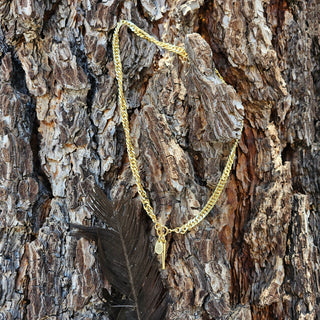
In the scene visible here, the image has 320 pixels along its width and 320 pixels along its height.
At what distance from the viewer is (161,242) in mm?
1173

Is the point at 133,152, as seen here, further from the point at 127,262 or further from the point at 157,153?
the point at 127,262

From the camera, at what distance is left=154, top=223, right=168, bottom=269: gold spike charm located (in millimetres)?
1172

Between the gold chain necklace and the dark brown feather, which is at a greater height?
the gold chain necklace

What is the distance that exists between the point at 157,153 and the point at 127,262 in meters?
0.31

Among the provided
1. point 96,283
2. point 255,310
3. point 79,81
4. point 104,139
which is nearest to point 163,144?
point 104,139

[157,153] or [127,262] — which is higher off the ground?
[157,153]

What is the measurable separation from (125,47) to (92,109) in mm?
201

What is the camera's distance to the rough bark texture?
3.89ft

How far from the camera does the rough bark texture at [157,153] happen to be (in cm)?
119

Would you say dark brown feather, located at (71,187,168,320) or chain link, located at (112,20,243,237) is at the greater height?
chain link, located at (112,20,243,237)

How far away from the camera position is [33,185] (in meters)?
1.23

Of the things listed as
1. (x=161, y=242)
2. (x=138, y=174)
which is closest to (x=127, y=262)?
(x=161, y=242)

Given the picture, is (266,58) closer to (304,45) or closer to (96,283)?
(304,45)

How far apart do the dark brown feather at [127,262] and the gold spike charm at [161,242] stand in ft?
0.12
